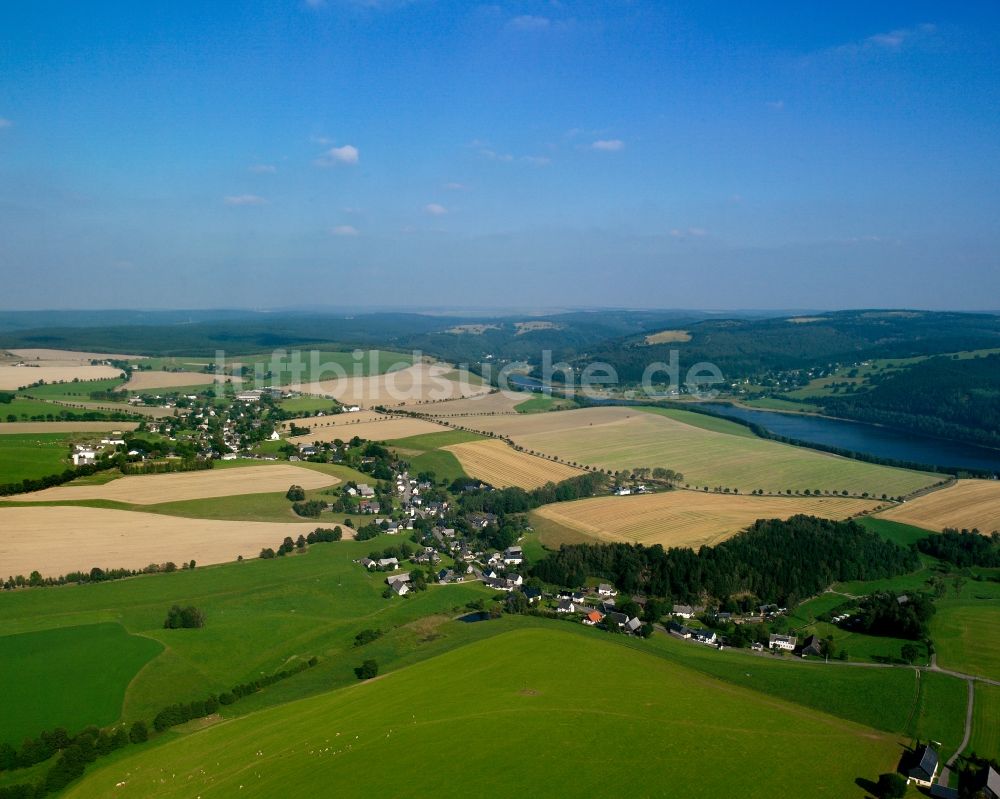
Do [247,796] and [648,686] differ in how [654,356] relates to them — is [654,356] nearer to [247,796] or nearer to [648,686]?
[648,686]

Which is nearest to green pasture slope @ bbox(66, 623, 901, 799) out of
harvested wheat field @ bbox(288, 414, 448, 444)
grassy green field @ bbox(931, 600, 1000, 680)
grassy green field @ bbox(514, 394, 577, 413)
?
grassy green field @ bbox(931, 600, 1000, 680)

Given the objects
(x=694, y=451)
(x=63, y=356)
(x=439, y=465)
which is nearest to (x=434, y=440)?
(x=439, y=465)

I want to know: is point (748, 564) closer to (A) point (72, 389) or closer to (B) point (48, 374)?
(A) point (72, 389)

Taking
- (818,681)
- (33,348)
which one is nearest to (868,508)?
(818,681)

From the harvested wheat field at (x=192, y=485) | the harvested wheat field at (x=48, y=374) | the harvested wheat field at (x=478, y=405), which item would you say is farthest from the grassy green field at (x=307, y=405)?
the harvested wheat field at (x=48, y=374)

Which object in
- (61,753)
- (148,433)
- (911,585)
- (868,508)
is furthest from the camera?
(148,433)

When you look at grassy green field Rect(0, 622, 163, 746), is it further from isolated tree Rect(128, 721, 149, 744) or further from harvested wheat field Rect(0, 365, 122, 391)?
harvested wheat field Rect(0, 365, 122, 391)
